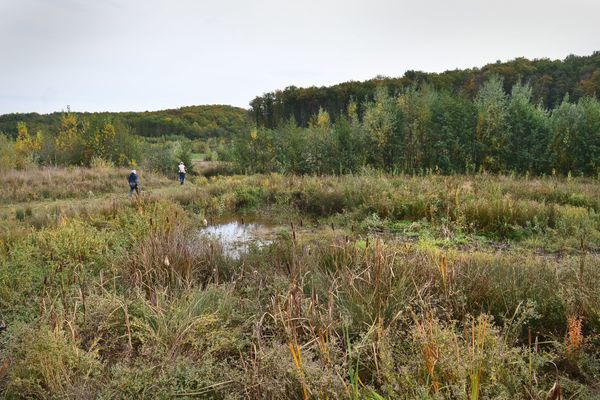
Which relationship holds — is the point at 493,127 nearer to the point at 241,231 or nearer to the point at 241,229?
the point at 241,229

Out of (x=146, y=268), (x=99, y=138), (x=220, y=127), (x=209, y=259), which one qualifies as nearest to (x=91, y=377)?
(x=146, y=268)

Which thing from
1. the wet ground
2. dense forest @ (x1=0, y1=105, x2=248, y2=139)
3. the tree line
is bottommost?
the wet ground

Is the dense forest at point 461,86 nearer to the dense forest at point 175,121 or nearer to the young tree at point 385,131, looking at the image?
the young tree at point 385,131

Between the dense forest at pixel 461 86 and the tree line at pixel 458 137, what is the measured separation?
1.96 m

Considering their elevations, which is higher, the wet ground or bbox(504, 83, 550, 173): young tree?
bbox(504, 83, 550, 173): young tree

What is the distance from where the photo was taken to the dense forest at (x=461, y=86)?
33.6 m

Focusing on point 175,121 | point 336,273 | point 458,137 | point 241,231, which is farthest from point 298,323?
point 175,121

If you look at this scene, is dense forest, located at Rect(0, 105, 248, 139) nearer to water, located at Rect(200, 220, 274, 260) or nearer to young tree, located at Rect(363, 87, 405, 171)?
young tree, located at Rect(363, 87, 405, 171)

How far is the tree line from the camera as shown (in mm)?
16516

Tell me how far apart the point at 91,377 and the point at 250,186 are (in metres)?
13.3

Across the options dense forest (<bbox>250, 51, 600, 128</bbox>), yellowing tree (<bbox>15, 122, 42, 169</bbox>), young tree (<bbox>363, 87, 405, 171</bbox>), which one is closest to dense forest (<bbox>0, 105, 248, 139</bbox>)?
dense forest (<bbox>250, 51, 600, 128</bbox>)

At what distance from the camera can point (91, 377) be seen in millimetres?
2885

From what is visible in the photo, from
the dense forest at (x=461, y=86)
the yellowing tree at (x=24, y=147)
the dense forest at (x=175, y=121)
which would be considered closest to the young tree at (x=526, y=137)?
the dense forest at (x=461, y=86)

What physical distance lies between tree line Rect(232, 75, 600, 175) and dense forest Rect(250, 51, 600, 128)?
6.44 ft
